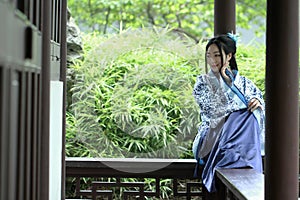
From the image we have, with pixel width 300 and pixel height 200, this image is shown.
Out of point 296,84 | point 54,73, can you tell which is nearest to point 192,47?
point 54,73

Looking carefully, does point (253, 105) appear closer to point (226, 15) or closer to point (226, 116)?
point (226, 116)

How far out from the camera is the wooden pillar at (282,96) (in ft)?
7.79

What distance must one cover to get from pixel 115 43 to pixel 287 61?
3069mm

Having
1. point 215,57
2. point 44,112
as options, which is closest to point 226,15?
point 215,57

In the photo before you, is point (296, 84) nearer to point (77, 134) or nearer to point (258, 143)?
point (258, 143)

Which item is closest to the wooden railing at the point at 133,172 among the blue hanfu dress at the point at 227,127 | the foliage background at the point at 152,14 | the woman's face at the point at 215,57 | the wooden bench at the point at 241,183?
the blue hanfu dress at the point at 227,127

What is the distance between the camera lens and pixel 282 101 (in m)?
2.41

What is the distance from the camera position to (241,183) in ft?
10.5

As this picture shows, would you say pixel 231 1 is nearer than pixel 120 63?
Yes

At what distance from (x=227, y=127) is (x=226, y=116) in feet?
0.28

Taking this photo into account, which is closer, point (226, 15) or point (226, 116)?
point (226, 116)

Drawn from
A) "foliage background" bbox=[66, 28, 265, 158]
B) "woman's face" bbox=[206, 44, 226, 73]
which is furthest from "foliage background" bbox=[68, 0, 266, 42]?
"woman's face" bbox=[206, 44, 226, 73]

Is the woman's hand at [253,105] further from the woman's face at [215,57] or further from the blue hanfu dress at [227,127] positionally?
the woman's face at [215,57]

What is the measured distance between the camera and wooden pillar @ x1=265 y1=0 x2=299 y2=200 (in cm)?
238
